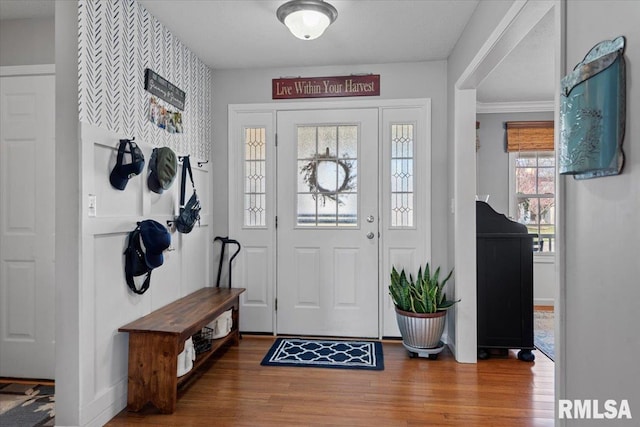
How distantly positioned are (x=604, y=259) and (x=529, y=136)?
4115 mm

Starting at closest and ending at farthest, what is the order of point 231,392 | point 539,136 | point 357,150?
point 231,392 → point 357,150 → point 539,136

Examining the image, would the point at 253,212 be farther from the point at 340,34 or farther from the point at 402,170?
the point at 340,34

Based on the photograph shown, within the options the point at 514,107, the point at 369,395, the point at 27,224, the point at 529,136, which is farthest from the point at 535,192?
the point at 27,224

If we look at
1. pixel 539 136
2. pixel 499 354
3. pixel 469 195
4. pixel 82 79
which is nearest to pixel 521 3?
pixel 469 195

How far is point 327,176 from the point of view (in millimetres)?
3734

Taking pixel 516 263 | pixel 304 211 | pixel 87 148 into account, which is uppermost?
pixel 87 148

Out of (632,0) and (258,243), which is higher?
(632,0)

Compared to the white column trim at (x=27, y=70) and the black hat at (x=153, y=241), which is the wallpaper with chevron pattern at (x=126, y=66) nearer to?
the black hat at (x=153, y=241)

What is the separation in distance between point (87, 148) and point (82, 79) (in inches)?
14.2

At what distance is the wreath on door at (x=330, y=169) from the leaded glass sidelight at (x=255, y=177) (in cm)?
41


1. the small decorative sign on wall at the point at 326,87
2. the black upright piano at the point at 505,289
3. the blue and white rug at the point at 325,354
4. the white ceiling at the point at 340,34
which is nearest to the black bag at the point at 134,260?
the blue and white rug at the point at 325,354

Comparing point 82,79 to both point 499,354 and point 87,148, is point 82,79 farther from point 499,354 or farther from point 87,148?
point 499,354

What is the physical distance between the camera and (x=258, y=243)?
12.5 feet

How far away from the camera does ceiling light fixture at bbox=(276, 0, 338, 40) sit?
2.48 meters
